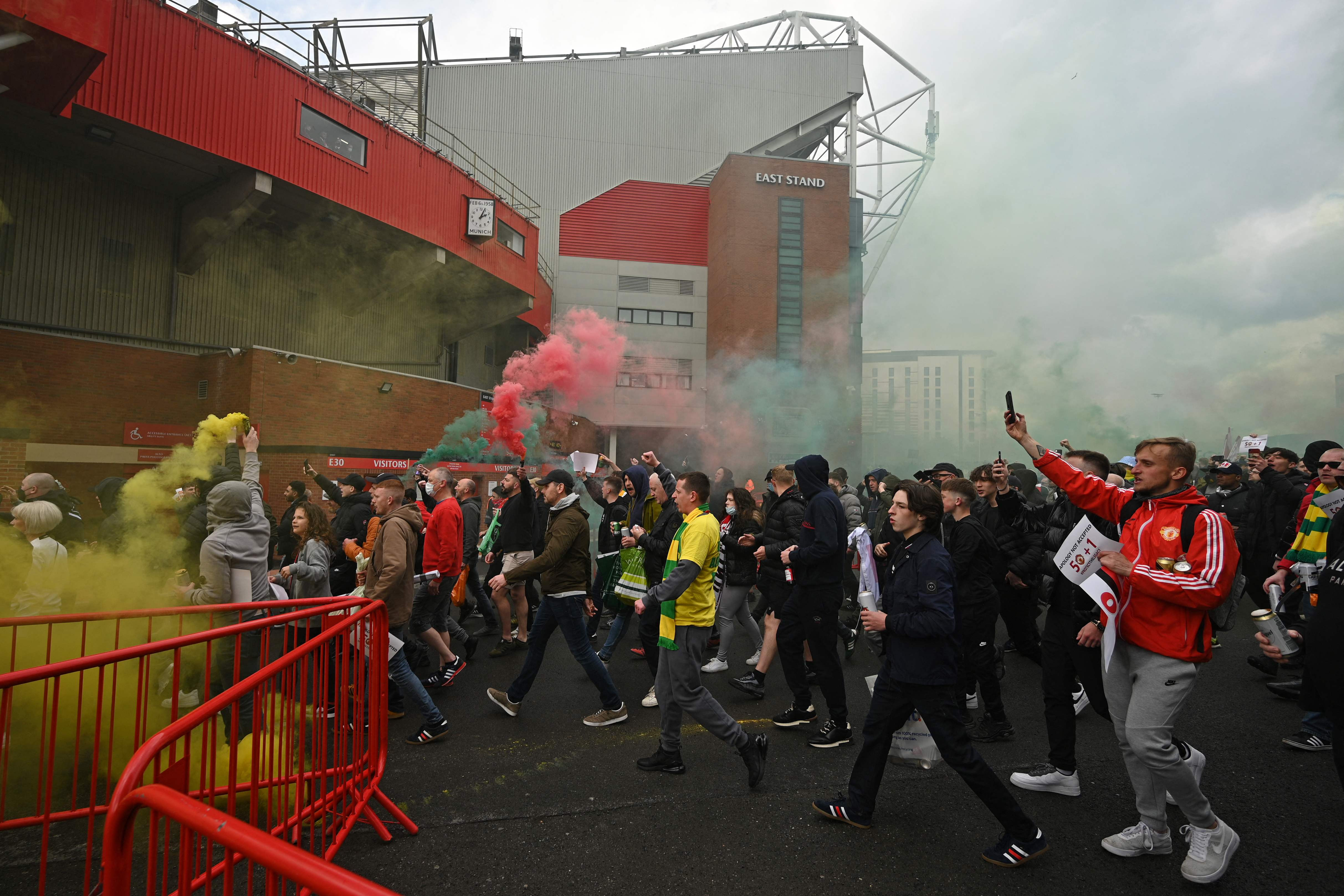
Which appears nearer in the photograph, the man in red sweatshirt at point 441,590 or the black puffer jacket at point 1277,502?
the man in red sweatshirt at point 441,590

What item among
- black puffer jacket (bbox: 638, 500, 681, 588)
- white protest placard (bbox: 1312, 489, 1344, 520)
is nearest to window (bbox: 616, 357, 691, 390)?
black puffer jacket (bbox: 638, 500, 681, 588)

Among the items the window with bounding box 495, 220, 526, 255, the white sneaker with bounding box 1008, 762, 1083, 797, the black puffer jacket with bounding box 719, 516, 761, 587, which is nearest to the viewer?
the white sneaker with bounding box 1008, 762, 1083, 797

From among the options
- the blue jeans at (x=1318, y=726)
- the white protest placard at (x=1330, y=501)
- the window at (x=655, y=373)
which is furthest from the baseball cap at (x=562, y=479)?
the window at (x=655, y=373)

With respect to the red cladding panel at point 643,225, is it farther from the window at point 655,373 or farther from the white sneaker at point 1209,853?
the white sneaker at point 1209,853

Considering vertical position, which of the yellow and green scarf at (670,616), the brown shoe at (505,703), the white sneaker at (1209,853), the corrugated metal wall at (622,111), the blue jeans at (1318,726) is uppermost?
the corrugated metal wall at (622,111)

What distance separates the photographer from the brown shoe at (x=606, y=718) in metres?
4.70

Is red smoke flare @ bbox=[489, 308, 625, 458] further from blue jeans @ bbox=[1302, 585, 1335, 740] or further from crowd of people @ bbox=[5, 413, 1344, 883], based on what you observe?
blue jeans @ bbox=[1302, 585, 1335, 740]

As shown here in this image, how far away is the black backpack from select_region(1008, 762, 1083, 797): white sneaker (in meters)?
1.04

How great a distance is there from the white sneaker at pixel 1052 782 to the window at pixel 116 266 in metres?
18.9

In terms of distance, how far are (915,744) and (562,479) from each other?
2.92 meters

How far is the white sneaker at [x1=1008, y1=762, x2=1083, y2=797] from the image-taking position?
3.57 m

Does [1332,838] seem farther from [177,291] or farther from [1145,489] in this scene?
[177,291]

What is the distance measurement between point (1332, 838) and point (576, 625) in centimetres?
399

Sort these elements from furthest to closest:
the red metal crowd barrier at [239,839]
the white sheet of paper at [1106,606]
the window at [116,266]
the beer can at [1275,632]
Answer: the window at [116,266]
the beer can at [1275,632]
the white sheet of paper at [1106,606]
the red metal crowd barrier at [239,839]
